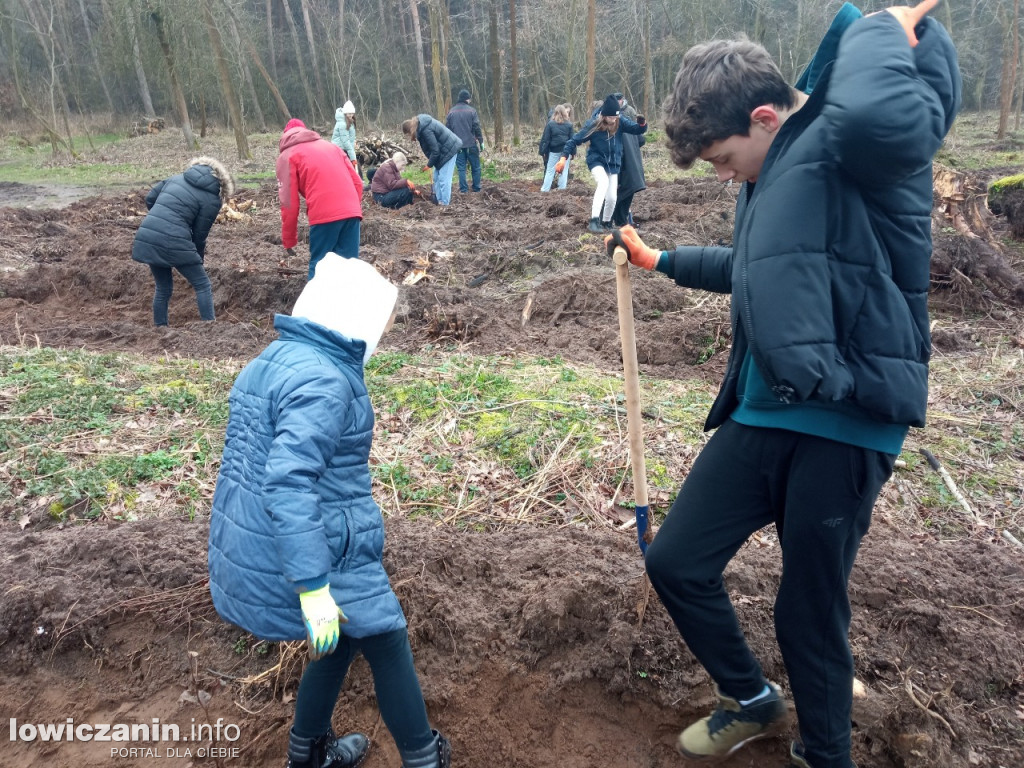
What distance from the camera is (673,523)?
6.48 feet

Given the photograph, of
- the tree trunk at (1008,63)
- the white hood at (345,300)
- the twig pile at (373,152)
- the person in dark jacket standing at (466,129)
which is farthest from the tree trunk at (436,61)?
the white hood at (345,300)

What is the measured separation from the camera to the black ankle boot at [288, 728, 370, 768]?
2.26m

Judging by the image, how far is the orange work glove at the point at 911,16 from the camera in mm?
1469

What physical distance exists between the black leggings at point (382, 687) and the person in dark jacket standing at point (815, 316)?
821mm

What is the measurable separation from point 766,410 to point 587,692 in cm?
155

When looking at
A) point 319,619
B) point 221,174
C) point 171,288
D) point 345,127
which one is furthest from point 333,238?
point 345,127

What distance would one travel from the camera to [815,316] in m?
1.52

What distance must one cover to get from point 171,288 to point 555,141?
877 cm

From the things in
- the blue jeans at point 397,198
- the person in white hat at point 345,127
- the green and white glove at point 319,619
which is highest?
the person in white hat at point 345,127

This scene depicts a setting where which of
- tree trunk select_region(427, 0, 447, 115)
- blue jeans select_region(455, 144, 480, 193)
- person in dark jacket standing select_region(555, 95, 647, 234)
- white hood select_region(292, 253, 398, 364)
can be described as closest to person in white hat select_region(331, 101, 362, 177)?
blue jeans select_region(455, 144, 480, 193)

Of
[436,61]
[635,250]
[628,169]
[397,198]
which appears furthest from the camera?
[436,61]

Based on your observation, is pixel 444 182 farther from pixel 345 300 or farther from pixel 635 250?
pixel 345 300

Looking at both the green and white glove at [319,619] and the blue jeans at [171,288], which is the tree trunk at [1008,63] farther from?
the green and white glove at [319,619]

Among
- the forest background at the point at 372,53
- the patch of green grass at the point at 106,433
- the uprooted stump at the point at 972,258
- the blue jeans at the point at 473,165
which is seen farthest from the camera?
the forest background at the point at 372,53
